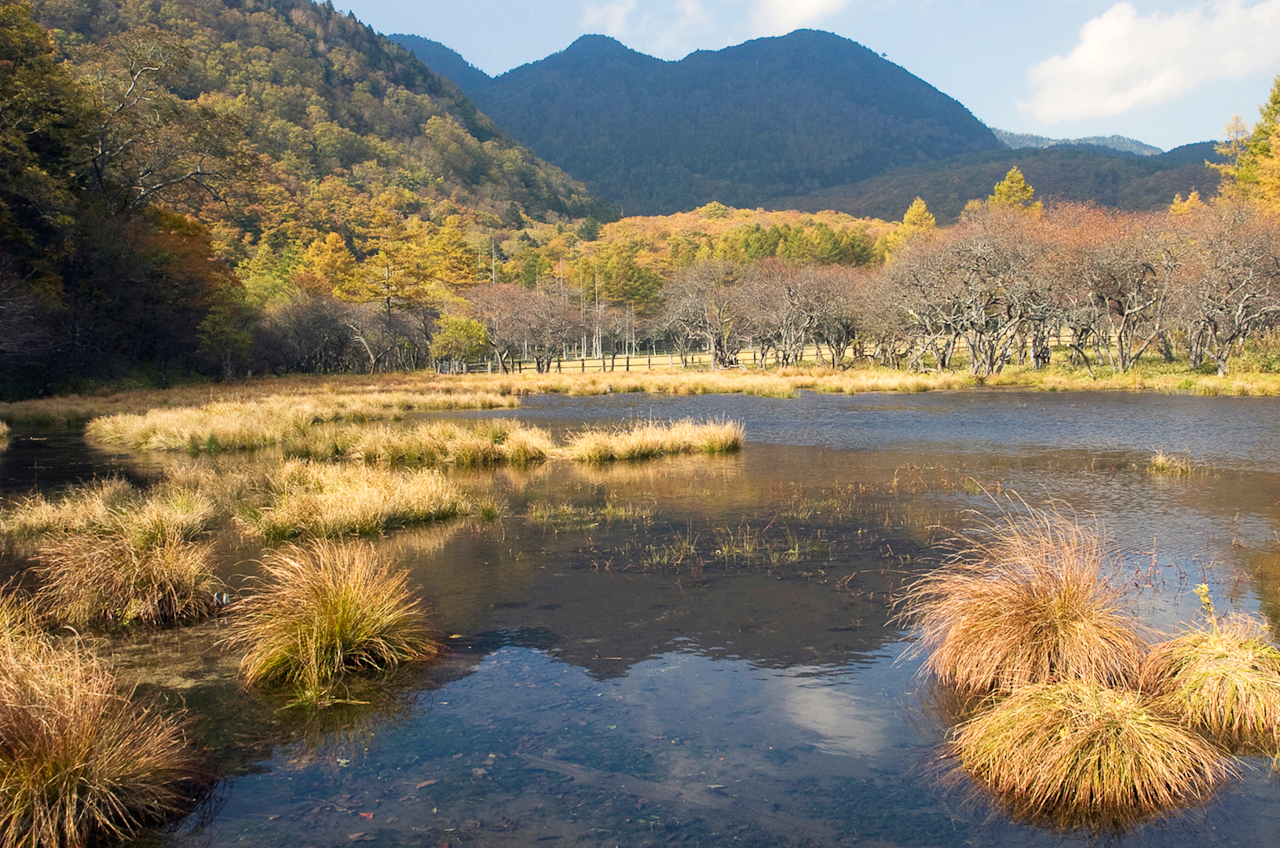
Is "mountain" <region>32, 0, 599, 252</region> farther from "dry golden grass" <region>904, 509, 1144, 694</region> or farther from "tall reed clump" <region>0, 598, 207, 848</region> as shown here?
"dry golden grass" <region>904, 509, 1144, 694</region>

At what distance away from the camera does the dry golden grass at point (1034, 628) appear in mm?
6852

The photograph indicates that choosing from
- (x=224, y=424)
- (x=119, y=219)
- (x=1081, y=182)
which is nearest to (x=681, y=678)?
(x=224, y=424)

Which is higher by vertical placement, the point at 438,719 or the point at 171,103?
the point at 171,103

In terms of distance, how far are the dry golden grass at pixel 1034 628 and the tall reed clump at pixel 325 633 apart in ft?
16.5

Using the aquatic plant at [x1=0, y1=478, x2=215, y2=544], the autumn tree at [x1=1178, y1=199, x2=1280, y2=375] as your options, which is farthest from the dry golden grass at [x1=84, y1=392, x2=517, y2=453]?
the autumn tree at [x1=1178, y1=199, x2=1280, y2=375]

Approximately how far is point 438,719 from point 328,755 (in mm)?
917

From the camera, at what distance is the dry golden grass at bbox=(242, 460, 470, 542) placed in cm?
1334

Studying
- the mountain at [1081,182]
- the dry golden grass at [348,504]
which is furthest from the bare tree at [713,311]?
the mountain at [1081,182]

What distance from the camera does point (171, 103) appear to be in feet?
144

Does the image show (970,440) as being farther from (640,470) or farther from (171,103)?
(171,103)

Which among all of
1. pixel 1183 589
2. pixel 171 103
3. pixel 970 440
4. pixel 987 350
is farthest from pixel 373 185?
pixel 1183 589

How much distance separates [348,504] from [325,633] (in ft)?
20.9

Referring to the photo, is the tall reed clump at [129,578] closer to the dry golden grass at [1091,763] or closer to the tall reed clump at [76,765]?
the tall reed clump at [76,765]

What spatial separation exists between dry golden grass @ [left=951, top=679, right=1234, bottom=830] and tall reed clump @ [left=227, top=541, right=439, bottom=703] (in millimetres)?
5298
